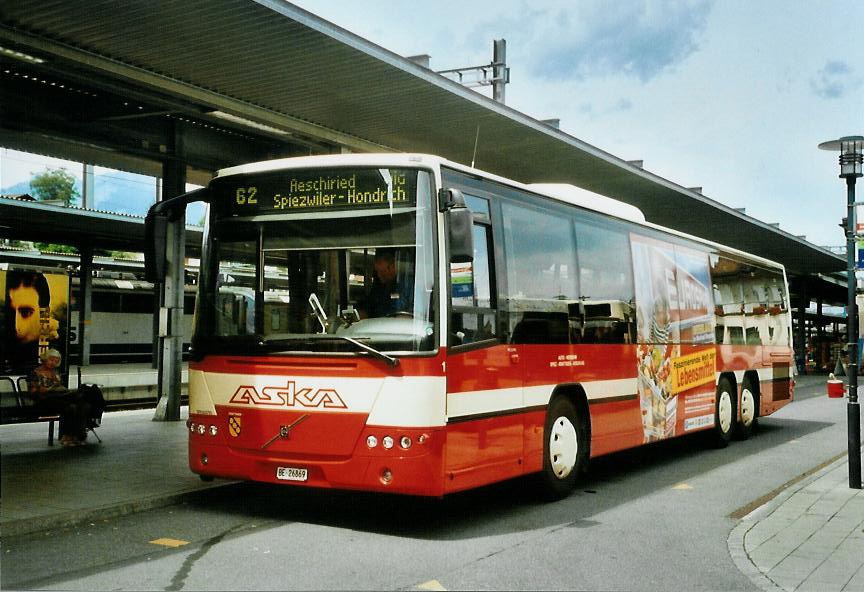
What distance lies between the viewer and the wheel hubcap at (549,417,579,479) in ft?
29.6

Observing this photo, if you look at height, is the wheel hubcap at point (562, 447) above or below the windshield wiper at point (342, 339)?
below

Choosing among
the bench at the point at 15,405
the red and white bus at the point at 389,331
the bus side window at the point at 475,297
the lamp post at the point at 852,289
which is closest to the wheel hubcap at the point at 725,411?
the lamp post at the point at 852,289

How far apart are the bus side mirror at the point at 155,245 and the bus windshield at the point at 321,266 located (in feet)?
1.33

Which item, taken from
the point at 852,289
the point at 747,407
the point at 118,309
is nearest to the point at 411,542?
the point at 852,289

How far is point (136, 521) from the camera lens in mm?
7695

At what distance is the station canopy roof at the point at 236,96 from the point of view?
10125 mm

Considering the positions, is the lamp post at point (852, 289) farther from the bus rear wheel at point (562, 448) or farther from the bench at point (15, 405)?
the bench at point (15, 405)

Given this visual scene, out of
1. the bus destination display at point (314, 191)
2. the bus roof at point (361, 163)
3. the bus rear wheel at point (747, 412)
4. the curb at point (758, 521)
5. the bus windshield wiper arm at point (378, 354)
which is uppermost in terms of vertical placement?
the bus roof at point (361, 163)

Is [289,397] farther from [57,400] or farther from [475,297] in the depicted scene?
[57,400]

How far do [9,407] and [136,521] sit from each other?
14.0ft

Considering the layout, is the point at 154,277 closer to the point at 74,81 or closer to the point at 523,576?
the point at 523,576

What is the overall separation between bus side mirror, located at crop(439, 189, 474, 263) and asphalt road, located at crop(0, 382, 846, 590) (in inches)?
91.1

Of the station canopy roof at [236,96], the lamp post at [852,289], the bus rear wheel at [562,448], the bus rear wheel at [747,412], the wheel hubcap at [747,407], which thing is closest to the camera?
the bus rear wheel at [562,448]

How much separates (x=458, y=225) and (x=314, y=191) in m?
1.39
